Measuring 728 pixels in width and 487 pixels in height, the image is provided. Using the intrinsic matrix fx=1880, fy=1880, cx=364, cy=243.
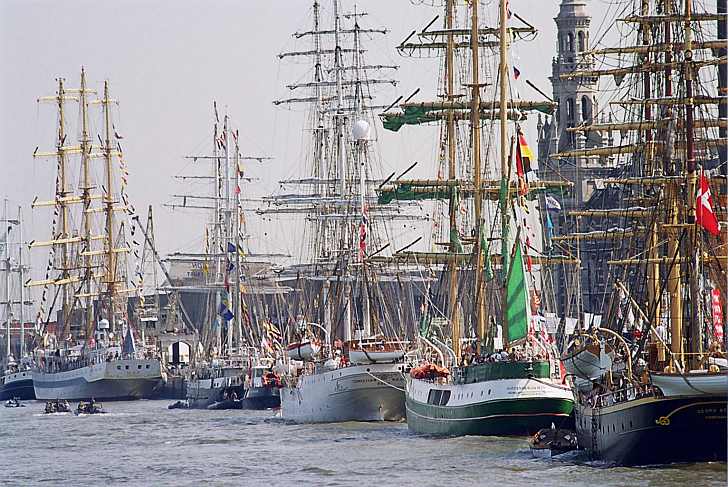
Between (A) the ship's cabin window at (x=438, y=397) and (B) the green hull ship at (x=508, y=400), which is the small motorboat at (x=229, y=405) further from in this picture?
(B) the green hull ship at (x=508, y=400)

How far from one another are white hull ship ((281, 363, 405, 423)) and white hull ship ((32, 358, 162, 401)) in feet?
156

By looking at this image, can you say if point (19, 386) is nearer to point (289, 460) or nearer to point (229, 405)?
point (229, 405)

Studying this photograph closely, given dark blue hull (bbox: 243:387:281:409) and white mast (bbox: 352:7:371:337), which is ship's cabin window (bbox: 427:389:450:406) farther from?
dark blue hull (bbox: 243:387:281:409)

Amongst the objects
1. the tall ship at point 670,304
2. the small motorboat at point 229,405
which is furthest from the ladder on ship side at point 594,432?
the small motorboat at point 229,405

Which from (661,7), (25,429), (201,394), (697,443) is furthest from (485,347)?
(201,394)

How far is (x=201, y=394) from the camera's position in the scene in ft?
347

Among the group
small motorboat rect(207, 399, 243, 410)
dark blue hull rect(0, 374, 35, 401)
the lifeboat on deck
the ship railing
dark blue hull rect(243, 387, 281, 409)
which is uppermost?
the lifeboat on deck

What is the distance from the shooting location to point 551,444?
51.8m

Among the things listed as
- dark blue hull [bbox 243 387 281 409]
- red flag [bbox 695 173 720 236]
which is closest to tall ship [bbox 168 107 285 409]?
dark blue hull [bbox 243 387 281 409]

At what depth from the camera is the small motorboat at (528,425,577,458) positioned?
51.8 meters

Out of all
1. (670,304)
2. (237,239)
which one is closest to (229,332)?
(237,239)

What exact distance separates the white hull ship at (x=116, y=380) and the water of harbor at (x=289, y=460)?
137ft

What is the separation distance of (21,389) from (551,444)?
94.8m

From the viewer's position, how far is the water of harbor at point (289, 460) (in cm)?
4650
